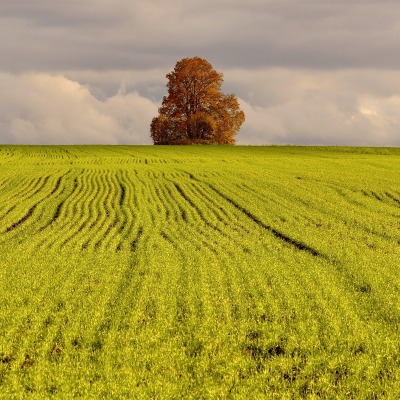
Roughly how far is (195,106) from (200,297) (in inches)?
3308

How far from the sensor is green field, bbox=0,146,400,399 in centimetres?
1141

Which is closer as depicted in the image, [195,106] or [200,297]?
[200,297]

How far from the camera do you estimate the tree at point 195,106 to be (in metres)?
96.9

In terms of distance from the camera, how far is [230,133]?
98.1 meters

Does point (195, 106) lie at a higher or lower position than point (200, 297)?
higher

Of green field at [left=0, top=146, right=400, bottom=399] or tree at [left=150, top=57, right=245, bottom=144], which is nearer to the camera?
green field at [left=0, top=146, right=400, bottom=399]

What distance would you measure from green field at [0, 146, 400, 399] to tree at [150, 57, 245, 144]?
6080cm

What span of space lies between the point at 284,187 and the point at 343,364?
29819 millimetres

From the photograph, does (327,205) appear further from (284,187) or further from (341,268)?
(341,268)

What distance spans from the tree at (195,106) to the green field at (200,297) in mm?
60799

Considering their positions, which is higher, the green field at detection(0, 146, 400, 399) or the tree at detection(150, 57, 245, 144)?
the tree at detection(150, 57, 245, 144)

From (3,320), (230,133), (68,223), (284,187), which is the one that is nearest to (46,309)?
(3,320)

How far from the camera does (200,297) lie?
53.4ft

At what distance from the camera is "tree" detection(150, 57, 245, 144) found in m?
96.9
